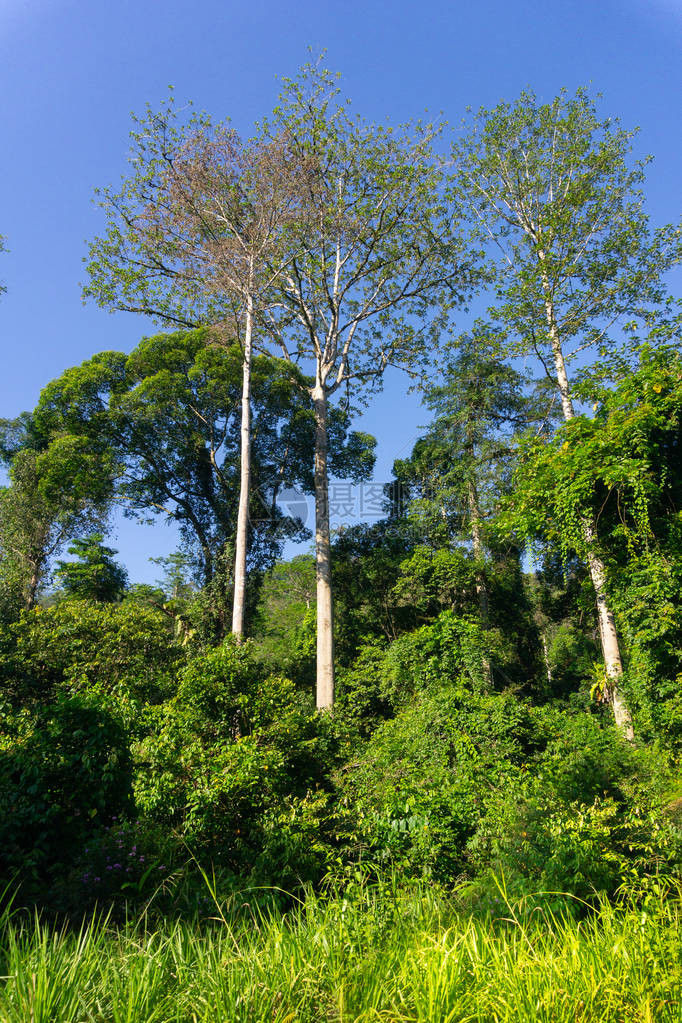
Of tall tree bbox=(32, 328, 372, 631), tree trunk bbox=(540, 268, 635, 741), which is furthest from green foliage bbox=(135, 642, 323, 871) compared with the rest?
tall tree bbox=(32, 328, 372, 631)

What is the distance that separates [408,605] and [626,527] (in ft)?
29.1

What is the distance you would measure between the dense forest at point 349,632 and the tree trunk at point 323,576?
89 mm

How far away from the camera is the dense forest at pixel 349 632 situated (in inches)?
114

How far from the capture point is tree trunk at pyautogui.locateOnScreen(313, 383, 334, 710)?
12.0m

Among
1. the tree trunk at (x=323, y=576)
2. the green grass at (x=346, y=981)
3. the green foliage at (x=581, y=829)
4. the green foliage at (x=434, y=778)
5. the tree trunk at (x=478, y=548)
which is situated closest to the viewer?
the green grass at (x=346, y=981)

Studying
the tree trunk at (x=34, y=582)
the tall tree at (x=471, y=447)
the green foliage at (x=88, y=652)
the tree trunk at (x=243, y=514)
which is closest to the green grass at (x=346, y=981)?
the green foliage at (x=88, y=652)

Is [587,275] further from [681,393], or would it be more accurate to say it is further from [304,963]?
[304,963]

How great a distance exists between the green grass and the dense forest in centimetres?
2

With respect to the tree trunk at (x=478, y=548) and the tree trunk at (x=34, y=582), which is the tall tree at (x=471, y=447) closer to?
the tree trunk at (x=478, y=548)

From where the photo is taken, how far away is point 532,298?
42.5ft

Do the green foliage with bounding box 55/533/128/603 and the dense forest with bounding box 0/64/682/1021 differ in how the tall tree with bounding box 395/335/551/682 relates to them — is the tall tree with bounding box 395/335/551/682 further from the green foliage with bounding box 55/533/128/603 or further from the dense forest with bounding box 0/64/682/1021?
the green foliage with bounding box 55/533/128/603

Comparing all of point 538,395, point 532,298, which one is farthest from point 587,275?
point 538,395

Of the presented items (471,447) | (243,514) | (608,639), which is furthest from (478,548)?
(243,514)

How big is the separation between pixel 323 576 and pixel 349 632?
4.33 metres
